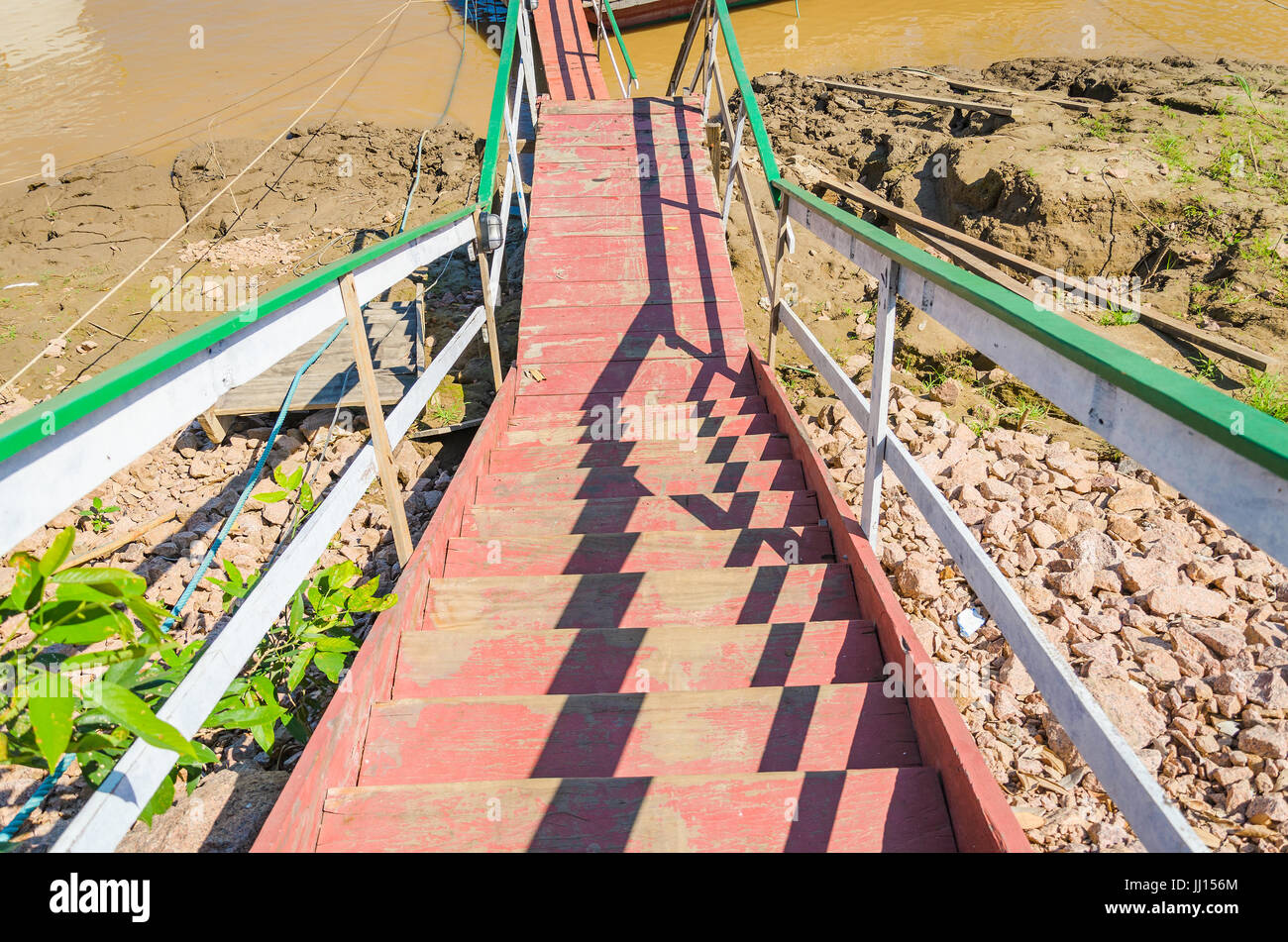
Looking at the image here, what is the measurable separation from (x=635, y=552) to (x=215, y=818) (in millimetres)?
1542

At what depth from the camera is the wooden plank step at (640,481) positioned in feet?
10.5

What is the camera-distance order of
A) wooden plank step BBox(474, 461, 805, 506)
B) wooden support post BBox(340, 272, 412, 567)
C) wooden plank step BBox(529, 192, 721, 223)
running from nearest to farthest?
1. wooden support post BBox(340, 272, 412, 567)
2. wooden plank step BBox(474, 461, 805, 506)
3. wooden plank step BBox(529, 192, 721, 223)

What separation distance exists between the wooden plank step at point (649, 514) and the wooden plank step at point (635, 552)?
0.53ft

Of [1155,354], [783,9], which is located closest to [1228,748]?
[1155,354]

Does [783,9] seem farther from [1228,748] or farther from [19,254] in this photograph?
[1228,748]

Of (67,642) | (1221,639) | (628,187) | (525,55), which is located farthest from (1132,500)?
(525,55)

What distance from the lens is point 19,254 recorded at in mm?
8469

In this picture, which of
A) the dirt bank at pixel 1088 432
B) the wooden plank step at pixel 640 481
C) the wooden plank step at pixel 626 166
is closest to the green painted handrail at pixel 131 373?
the wooden plank step at pixel 640 481

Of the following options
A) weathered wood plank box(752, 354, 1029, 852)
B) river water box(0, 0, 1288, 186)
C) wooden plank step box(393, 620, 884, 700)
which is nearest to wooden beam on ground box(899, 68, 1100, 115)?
river water box(0, 0, 1288, 186)

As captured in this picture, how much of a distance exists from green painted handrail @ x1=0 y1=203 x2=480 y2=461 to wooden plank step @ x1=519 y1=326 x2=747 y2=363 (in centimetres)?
255

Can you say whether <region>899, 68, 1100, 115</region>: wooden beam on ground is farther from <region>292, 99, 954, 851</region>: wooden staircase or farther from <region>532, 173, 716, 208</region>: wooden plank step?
<region>292, 99, 954, 851</region>: wooden staircase

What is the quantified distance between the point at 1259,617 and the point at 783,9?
53.6ft

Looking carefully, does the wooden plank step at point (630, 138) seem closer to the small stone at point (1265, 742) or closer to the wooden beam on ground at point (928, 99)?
the wooden beam on ground at point (928, 99)

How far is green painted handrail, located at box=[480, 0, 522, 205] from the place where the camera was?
13.2ft
